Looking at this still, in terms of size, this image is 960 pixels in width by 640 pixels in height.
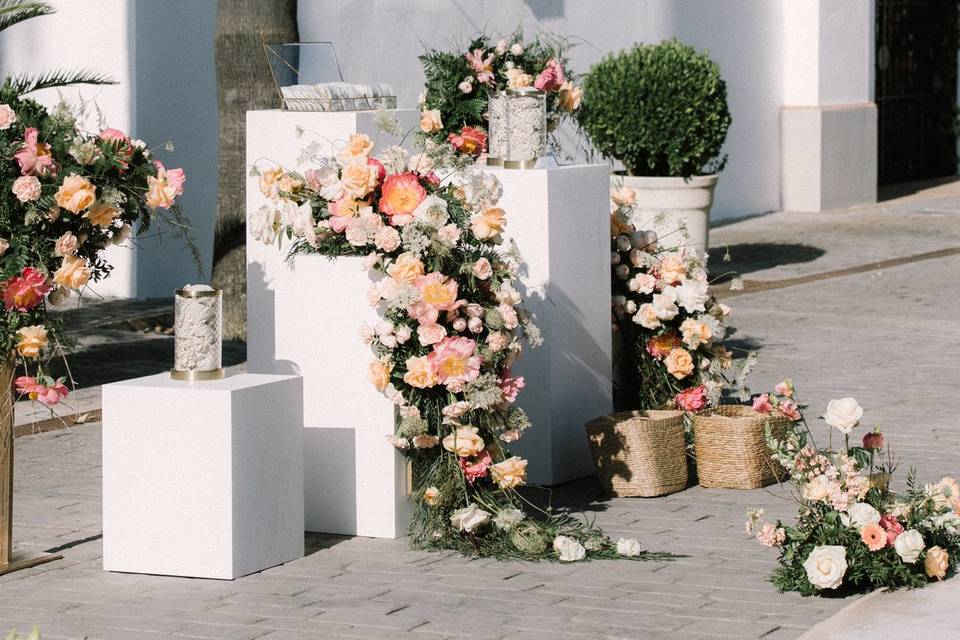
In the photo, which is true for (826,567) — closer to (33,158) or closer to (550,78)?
(33,158)

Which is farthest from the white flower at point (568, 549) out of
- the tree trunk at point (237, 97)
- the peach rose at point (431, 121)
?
the tree trunk at point (237, 97)

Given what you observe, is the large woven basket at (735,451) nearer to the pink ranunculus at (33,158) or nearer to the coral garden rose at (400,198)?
the coral garden rose at (400,198)

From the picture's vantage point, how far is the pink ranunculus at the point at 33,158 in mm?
5719

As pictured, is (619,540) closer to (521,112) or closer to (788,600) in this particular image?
(788,600)

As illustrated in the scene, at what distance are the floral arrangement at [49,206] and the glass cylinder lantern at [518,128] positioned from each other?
1.67 metres

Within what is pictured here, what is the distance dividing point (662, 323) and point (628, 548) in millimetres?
1833

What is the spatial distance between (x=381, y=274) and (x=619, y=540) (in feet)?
4.13

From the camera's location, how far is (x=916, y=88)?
22.5 m

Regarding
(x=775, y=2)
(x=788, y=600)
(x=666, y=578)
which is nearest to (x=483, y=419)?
(x=666, y=578)

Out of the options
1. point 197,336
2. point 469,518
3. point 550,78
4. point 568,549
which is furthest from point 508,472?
point 550,78

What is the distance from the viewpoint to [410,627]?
5.25m

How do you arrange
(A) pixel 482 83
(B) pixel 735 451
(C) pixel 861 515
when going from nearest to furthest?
(C) pixel 861 515 → (B) pixel 735 451 → (A) pixel 482 83

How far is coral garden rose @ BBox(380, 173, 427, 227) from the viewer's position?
613cm

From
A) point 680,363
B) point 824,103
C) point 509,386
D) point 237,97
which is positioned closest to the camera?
point 509,386
